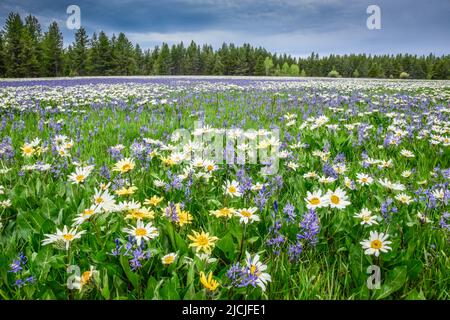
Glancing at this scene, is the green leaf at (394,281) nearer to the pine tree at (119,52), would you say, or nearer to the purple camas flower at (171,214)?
the purple camas flower at (171,214)

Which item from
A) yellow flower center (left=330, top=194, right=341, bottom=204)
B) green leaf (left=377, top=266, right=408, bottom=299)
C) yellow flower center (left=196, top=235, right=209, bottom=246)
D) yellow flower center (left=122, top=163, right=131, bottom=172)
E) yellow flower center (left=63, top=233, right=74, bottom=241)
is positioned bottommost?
green leaf (left=377, top=266, right=408, bottom=299)

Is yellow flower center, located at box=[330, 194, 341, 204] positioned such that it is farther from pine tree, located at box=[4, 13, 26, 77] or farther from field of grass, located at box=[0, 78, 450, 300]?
pine tree, located at box=[4, 13, 26, 77]

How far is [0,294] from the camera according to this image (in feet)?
4.88

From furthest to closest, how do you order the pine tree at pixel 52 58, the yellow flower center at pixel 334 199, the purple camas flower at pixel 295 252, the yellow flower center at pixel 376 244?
the pine tree at pixel 52 58
the yellow flower center at pixel 334 199
the purple camas flower at pixel 295 252
the yellow flower center at pixel 376 244

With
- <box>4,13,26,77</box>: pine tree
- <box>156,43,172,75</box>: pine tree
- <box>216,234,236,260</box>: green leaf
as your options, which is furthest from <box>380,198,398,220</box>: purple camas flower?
<box>156,43,172,75</box>: pine tree

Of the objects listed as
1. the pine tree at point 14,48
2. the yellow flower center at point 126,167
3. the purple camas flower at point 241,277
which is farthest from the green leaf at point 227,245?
the pine tree at point 14,48

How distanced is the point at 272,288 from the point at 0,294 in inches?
54.1

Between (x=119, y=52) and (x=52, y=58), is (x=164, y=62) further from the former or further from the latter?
(x=52, y=58)

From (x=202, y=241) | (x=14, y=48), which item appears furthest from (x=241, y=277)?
(x=14, y=48)

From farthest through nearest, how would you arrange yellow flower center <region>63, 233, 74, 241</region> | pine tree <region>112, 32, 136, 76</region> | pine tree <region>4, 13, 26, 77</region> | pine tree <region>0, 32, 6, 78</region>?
1. pine tree <region>112, 32, 136, 76</region>
2. pine tree <region>0, 32, 6, 78</region>
3. pine tree <region>4, 13, 26, 77</region>
4. yellow flower center <region>63, 233, 74, 241</region>

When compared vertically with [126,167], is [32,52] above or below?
above

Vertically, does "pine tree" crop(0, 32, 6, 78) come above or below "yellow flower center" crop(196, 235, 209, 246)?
above

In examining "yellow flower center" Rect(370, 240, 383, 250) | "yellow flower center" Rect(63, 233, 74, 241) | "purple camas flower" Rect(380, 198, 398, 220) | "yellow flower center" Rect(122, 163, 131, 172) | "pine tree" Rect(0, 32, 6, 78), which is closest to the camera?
"yellow flower center" Rect(63, 233, 74, 241)
